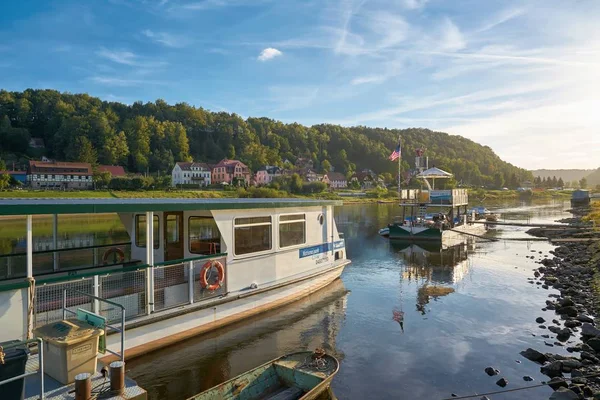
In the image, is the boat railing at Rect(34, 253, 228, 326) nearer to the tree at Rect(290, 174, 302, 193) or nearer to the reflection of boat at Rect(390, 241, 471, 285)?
the reflection of boat at Rect(390, 241, 471, 285)

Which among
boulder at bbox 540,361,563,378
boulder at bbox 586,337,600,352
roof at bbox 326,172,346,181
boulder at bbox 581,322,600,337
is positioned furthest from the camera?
roof at bbox 326,172,346,181

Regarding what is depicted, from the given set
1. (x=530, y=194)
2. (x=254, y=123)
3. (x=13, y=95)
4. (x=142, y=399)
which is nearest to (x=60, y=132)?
(x=13, y=95)

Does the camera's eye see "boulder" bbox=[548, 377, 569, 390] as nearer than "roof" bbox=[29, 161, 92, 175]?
Yes

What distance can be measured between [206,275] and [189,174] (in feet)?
351

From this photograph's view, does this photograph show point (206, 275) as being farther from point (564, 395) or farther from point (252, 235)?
point (564, 395)

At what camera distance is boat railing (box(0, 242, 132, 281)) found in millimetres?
10758

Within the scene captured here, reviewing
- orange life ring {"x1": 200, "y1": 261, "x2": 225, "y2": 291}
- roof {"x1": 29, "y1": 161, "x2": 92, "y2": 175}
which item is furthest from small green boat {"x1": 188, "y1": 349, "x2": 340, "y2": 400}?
roof {"x1": 29, "y1": 161, "x2": 92, "y2": 175}

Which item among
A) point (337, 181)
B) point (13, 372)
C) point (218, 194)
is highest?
point (337, 181)

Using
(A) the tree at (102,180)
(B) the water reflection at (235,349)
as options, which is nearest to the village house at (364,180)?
(A) the tree at (102,180)

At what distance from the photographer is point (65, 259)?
11.9 meters

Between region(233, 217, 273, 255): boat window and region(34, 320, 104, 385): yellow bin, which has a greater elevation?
region(233, 217, 273, 255): boat window

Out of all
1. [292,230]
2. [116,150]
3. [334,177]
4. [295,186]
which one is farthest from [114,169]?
[292,230]

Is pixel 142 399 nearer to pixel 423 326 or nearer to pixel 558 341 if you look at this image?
pixel 423 326

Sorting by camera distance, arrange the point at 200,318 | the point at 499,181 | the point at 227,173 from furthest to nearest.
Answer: the point at 499,181 → the point at 227,173 → the point at 200,318
